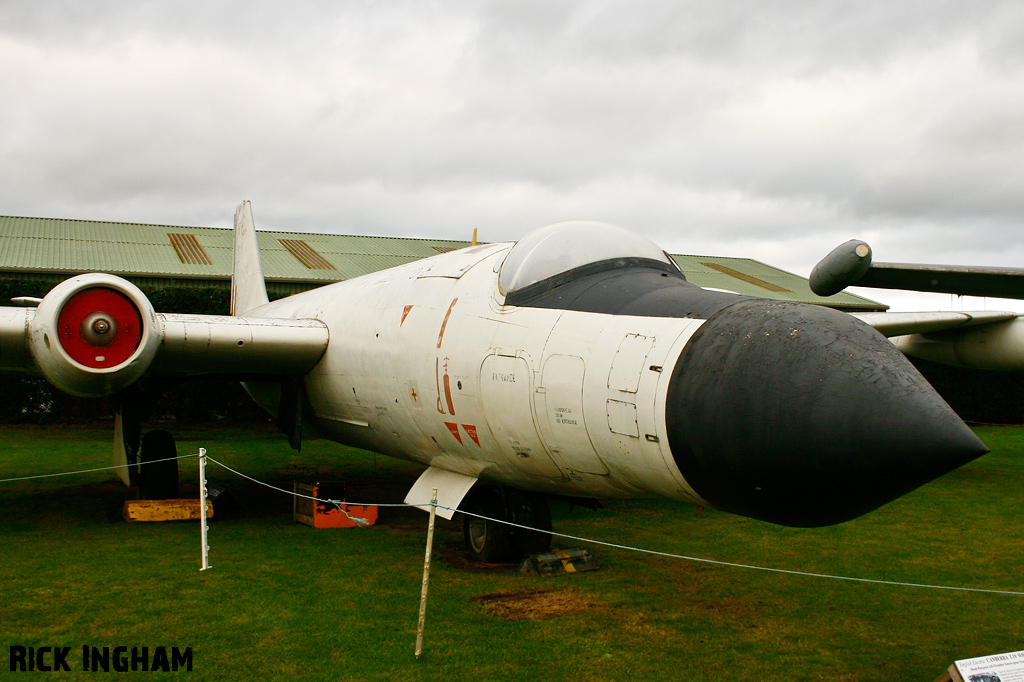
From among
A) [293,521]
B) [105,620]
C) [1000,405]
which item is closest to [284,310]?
[293,521]

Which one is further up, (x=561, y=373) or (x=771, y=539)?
(x=561, y=373)

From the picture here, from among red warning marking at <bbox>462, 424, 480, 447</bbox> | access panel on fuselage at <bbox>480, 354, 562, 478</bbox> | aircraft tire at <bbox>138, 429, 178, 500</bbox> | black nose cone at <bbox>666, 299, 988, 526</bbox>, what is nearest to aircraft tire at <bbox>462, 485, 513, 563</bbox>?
red warning marking at <bbox>462, 424, 480, 447</bbox>

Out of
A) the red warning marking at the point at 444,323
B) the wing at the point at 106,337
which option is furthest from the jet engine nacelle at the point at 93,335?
the red warning marking at the point at 444,323

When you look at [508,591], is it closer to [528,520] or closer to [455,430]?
[528,520]

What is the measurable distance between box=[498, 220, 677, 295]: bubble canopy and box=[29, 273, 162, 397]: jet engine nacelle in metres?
3.40

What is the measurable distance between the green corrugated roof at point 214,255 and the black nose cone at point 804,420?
15.7 metres

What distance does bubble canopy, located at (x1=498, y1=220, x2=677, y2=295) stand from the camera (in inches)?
181

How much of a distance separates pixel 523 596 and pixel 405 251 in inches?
705

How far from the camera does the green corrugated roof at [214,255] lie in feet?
55.9

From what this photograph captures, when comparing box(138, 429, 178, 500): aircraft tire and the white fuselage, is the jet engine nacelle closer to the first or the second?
the white fuselage

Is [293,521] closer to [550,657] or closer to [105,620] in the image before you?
[105,620]

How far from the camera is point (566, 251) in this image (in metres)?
4.62

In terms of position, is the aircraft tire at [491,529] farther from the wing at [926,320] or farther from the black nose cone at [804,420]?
the wing at [926,320]

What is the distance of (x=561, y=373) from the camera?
3916 mm
